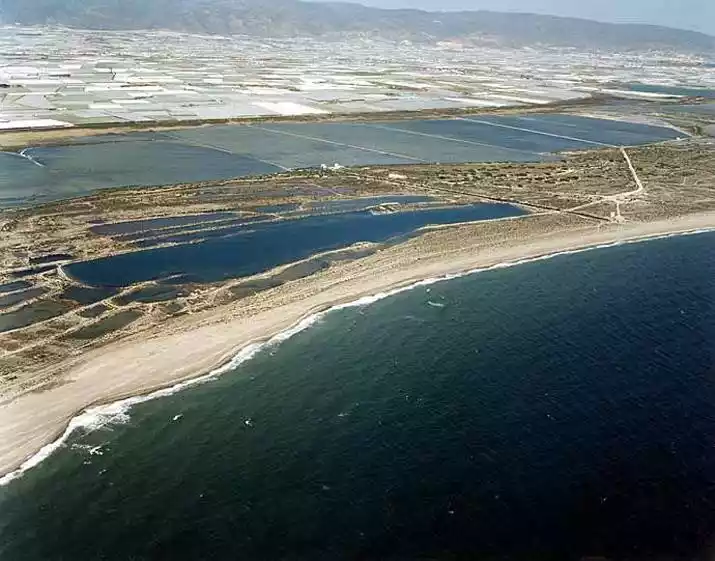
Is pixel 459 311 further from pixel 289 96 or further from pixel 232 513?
pixel 289 96

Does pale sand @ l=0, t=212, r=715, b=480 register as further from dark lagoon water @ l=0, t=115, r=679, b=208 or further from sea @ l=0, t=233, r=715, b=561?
dark lagoon water @ l=0, t=115, r=679, b=208

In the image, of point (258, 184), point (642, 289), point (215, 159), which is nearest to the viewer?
point (642, 289)

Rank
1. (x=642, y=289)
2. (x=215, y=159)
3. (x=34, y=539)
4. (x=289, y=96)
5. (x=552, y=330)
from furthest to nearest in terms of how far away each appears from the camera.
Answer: (x=289, y=96) → (x=215, y=159) → (x=642, y=289) → (x=552, y=330) → (x=34, y=539)

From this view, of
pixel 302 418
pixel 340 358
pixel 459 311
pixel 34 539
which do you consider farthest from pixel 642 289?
pixel 34 539

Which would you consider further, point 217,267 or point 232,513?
point 217,267

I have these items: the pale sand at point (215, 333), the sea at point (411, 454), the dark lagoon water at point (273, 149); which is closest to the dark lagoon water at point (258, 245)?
the pale sand at point (215, 333)

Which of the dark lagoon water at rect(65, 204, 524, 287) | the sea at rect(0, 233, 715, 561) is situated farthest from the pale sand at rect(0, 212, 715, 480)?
the dark lagoon water at rect(65, 204, 524, 287)
